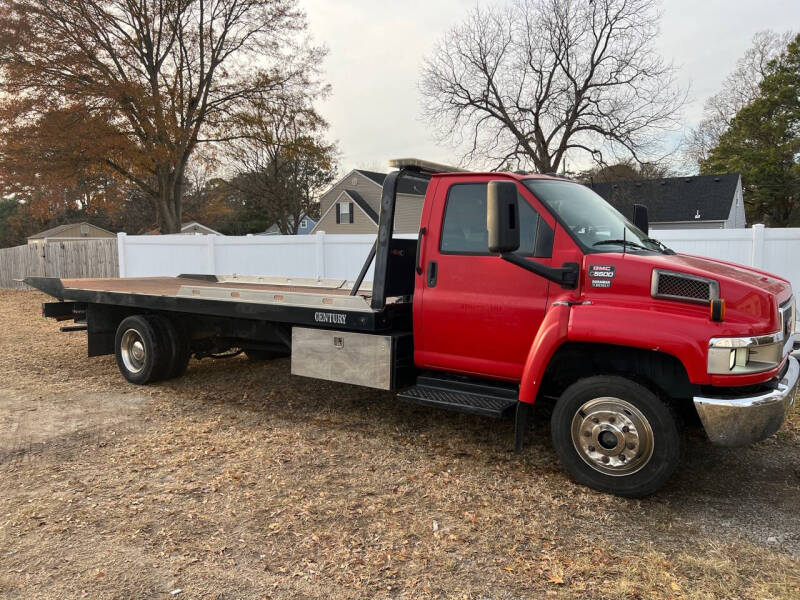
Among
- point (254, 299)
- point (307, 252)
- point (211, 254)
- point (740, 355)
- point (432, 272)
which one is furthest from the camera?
point (211, 254)

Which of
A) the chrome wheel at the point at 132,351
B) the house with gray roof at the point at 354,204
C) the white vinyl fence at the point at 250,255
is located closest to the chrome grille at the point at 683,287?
the chrome wheel at the point at 132,351

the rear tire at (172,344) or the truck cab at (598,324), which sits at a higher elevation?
the truck cab at (598,324)

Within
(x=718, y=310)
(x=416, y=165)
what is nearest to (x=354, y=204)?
(x=416, y=165)

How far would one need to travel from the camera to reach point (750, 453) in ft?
16.5

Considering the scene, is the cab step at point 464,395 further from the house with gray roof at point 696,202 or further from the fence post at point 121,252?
the house with gray roof at point 696,202

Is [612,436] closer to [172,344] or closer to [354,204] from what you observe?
[172,344]

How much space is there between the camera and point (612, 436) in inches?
159

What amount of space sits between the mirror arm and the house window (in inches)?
1300

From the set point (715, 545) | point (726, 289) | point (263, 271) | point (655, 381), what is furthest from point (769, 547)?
point (263, 271)

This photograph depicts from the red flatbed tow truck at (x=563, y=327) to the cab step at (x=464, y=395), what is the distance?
0.05ft

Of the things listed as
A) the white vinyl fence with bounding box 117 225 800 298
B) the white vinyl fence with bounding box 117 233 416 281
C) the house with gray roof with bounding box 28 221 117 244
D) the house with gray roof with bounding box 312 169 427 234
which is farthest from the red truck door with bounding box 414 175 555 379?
the house with gray roof with bounding box 28 221 117 244

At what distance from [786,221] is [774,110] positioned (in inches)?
282

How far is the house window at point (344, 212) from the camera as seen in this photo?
36.8 m

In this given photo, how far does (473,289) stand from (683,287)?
152 cm
